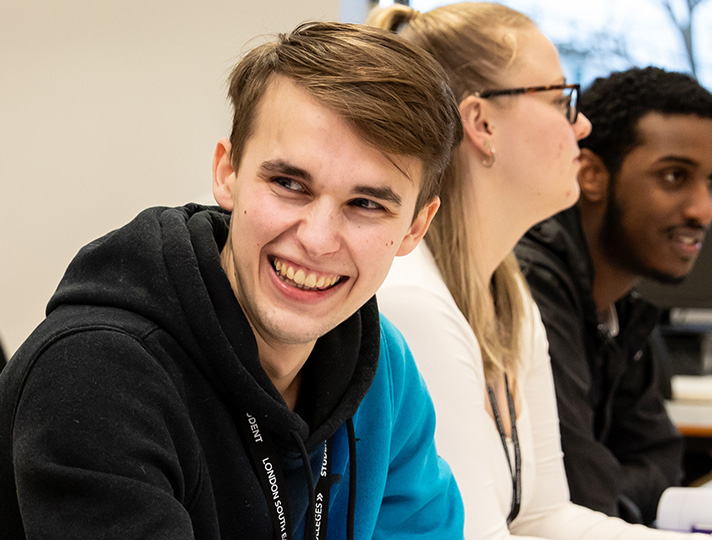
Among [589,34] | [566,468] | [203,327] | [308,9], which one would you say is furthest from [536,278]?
[589,34]

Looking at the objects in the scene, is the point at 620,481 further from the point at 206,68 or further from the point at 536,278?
the point at 206,68

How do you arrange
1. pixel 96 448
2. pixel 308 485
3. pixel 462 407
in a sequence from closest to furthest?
1. pixel 96 448
2. pixel 308 485
3. pixel 462 407

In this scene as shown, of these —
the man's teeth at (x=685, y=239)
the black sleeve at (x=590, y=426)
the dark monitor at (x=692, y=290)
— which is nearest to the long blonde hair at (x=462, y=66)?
the black sleeve at (x=590, y=426)

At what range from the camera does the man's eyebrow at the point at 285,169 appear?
2.81ft

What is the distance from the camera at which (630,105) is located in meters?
2.08

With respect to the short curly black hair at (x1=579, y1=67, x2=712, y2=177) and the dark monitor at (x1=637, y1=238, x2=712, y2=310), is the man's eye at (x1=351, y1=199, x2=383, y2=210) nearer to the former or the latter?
the short curly black hair at (x1=579, y1=67, x2=712, y2=177)

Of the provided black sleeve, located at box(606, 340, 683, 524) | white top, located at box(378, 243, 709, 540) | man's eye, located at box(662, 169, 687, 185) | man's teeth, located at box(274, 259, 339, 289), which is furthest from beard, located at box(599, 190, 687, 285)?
man's teeth, located at box(274, 259, 339, 289)

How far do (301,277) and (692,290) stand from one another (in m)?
2.25

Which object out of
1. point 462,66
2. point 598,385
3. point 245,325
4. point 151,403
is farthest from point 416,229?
point 598,385

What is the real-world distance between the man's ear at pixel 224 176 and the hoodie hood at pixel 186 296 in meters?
0.03

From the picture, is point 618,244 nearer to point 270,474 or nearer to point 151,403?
point 270,474

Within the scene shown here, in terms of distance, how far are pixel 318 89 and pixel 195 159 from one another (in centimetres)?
128

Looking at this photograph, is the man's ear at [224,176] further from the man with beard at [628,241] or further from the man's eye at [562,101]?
the man with beard at [628,241]

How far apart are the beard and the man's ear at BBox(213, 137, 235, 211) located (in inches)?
52.8
